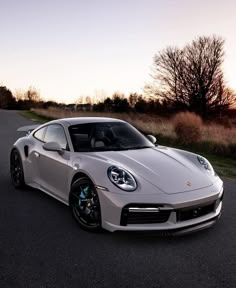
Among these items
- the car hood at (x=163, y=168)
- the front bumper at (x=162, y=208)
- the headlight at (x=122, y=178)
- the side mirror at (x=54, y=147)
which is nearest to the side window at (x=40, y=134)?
the side mirror at (x=54, y=147)

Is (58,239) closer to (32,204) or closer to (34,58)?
(32,204)

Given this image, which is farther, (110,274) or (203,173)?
(203,173)

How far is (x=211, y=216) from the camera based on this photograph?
3930 mm

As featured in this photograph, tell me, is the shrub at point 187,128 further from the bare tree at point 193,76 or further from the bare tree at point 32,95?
the bare tree at point 32,95

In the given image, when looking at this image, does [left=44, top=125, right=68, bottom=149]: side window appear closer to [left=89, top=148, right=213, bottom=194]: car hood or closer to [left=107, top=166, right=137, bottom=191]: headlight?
[left=89, top=148, right=213, bottom=194]: car hood

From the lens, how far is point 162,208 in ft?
11.8

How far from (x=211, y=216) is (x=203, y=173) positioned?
0.59m

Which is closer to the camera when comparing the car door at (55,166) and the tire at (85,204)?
the tire at (85,204)

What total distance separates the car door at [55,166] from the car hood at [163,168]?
1.94ft

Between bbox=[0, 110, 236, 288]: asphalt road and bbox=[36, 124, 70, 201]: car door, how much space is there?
43 cm

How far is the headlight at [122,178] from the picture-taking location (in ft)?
12.3

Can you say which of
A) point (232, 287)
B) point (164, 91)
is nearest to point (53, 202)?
point (232, 287)

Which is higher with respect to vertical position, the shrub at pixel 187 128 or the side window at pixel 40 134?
the side window at pixel 40 134

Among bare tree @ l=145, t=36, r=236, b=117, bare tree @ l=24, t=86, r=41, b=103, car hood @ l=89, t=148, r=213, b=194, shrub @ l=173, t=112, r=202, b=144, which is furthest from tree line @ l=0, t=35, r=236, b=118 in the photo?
bare tree @ l=24, t=86, r=41, b=103
